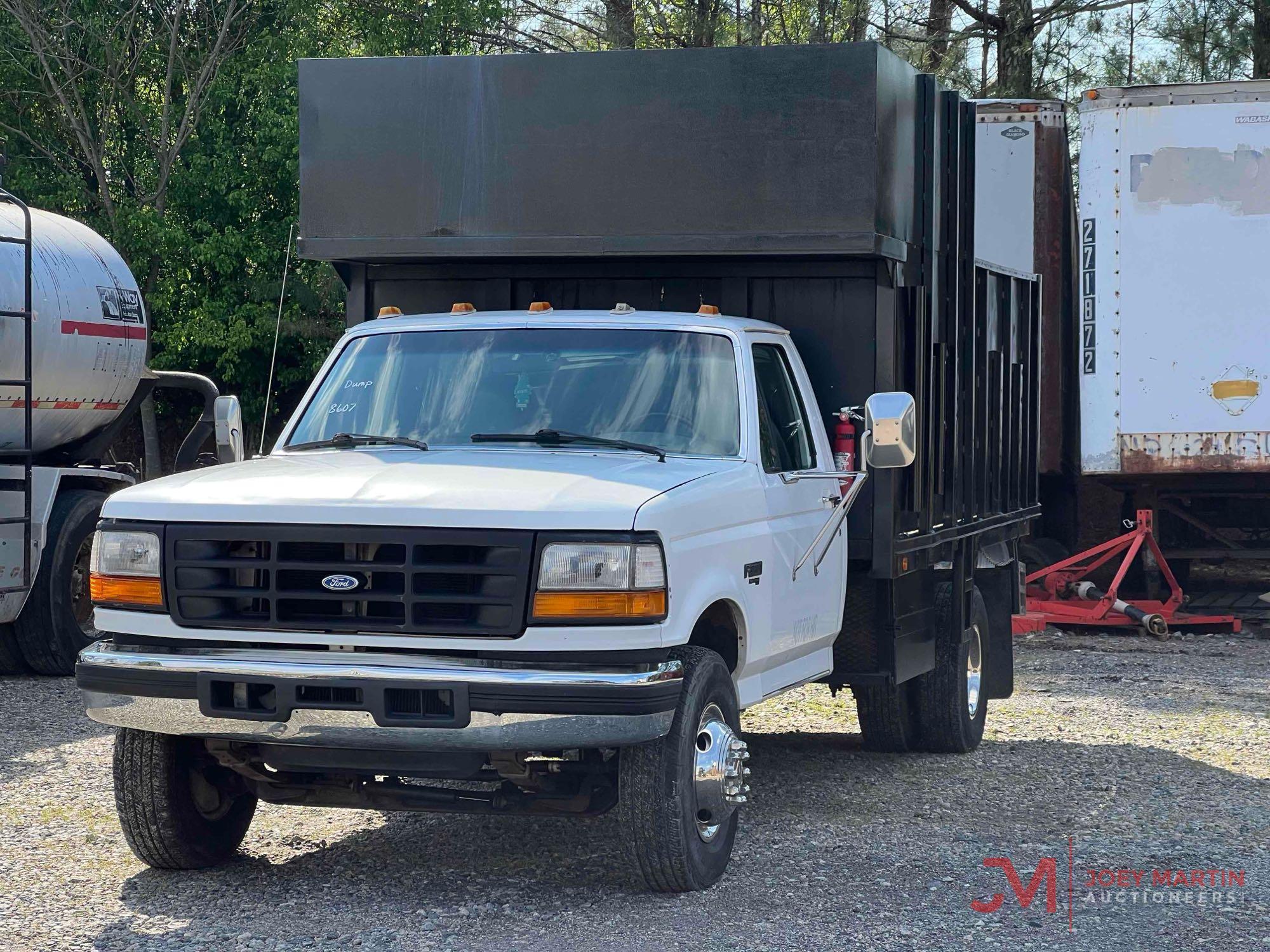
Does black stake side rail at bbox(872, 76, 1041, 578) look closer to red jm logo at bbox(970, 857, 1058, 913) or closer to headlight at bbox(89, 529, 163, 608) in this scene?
red jm logo at bbox(970, 857, 1058, 913)

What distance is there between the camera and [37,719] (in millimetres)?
9492

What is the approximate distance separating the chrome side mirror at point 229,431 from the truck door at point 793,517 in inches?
81.2

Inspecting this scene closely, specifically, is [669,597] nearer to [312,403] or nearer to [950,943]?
[950,943]

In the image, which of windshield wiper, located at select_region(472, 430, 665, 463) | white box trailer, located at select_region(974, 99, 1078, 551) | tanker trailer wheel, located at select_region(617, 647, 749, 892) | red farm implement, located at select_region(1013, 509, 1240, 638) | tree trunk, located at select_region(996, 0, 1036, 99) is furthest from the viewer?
tree trunk, located at select_region(996, 0, 1036, 99)

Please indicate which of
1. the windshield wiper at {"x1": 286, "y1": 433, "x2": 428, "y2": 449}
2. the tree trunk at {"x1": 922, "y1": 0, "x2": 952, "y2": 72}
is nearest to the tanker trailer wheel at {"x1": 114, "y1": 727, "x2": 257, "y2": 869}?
the windshield wiper at {"x1": 286, "y1": 433, "x2": 428, "y2": 449}

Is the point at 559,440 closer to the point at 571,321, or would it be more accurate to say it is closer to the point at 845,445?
the point at 571,321

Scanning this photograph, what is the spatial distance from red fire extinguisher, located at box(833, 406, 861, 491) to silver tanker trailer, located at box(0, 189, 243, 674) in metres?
5.44

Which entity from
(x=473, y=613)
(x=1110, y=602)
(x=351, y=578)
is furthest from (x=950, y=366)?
(x=1110, y=602)

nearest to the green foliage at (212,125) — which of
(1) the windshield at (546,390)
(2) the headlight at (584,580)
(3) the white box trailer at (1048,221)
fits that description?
(3) the white box trailer at (1048,221)

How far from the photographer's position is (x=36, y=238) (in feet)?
35.9

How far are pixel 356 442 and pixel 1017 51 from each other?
17571 mm

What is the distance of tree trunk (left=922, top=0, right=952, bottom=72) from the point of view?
2245cm

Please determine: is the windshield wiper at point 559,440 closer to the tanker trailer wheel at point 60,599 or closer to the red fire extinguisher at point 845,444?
the red fire extinguisher at point 845,444

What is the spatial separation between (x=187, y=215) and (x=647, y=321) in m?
21.4
